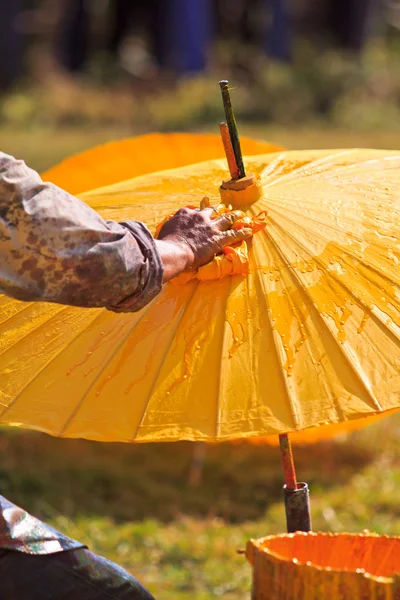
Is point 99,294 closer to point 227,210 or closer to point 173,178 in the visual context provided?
point 227,210

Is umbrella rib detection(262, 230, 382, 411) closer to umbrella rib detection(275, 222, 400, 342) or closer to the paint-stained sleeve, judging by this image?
umbrella rib detection(275, 222, 400, 342)

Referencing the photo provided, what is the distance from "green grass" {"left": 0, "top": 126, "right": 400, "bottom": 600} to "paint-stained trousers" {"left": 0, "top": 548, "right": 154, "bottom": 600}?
4.56 ft

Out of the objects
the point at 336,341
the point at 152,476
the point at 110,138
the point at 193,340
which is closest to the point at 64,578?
the point at 193,340

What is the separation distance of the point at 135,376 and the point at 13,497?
241 cm

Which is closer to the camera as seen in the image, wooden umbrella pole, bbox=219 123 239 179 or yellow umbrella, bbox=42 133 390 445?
wooden umbrella pole, bbox=219 123 239 179

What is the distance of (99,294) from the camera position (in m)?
1.82

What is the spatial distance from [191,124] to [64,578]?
465 inches

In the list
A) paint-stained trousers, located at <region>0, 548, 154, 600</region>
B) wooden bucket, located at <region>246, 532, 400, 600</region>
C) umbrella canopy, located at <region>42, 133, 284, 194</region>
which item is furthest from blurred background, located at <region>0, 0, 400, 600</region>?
wooden bucket, located at <region>246, 532, 400, 600</region>

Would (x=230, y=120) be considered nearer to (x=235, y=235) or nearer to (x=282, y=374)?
(x=235, y=235)

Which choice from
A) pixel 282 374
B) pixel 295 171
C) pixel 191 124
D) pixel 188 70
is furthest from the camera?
pixel 188 70

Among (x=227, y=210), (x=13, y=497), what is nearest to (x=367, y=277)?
(x=227, y=210)

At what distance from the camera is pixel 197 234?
2.04 metres

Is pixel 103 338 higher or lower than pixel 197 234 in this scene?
lower

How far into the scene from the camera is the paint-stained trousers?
211cm
